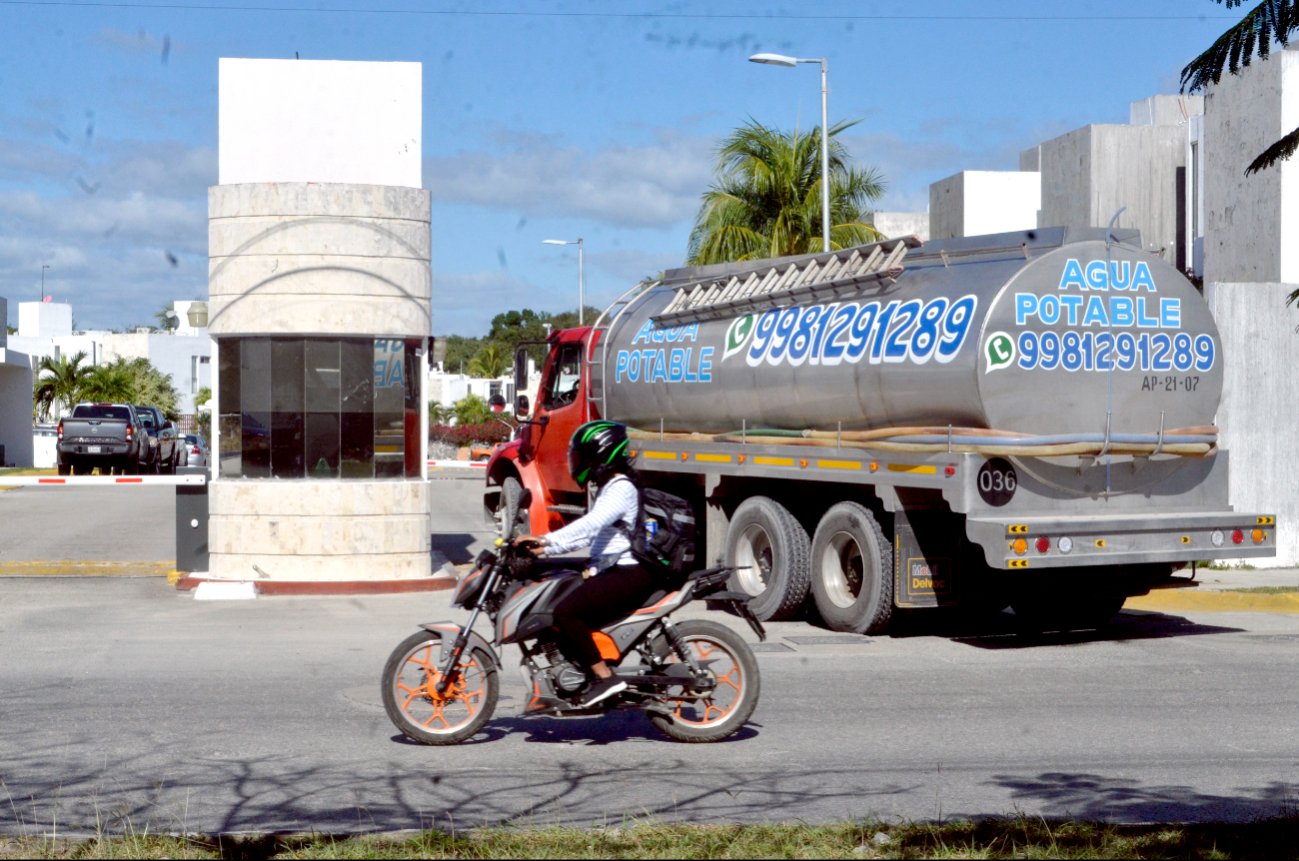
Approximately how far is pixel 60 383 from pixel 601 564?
219ft

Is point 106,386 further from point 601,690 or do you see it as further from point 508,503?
point 601,690

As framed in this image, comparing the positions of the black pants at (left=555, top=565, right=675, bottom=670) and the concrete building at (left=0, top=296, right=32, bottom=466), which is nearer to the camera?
the black pants at (left=555, top=565, right=675, bottom=670)

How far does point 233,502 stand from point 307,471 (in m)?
0.84

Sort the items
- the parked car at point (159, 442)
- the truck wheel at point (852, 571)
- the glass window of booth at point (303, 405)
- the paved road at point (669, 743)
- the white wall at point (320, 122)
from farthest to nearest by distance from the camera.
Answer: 1. the parked car at point (159, 442)
2. the white wall at point (320, 122)
3. the glass window of booth at point (303, 405)
4. the truck wheel at point (852, 571)
5. the paved road at point (669, 743)

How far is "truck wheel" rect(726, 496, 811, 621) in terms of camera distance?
1445 centimetres

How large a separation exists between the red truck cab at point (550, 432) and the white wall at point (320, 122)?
3131 mm

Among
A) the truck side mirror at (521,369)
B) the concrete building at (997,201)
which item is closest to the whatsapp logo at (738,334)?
the truck side mirror at (521,369)

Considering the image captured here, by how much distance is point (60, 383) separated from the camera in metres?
70.1

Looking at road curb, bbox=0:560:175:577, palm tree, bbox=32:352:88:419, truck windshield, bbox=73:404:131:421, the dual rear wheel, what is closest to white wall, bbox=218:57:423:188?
road curb, bbox=0:560:175:577

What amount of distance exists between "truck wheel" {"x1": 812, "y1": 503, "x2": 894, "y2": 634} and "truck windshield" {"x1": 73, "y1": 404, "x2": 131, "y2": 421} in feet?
102

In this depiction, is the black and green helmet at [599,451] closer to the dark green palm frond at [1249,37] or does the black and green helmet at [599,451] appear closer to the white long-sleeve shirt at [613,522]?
the white long-sleeve shirt at [613,522]

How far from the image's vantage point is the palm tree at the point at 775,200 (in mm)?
29891

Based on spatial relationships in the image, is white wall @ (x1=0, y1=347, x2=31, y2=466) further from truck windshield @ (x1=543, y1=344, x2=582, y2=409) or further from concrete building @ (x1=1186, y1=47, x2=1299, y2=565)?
concrete building @ (x1=1186, y1=47, x2=1299, y2=565)

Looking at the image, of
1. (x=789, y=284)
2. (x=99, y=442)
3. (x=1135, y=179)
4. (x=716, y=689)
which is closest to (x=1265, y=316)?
(x=789, y=284)
